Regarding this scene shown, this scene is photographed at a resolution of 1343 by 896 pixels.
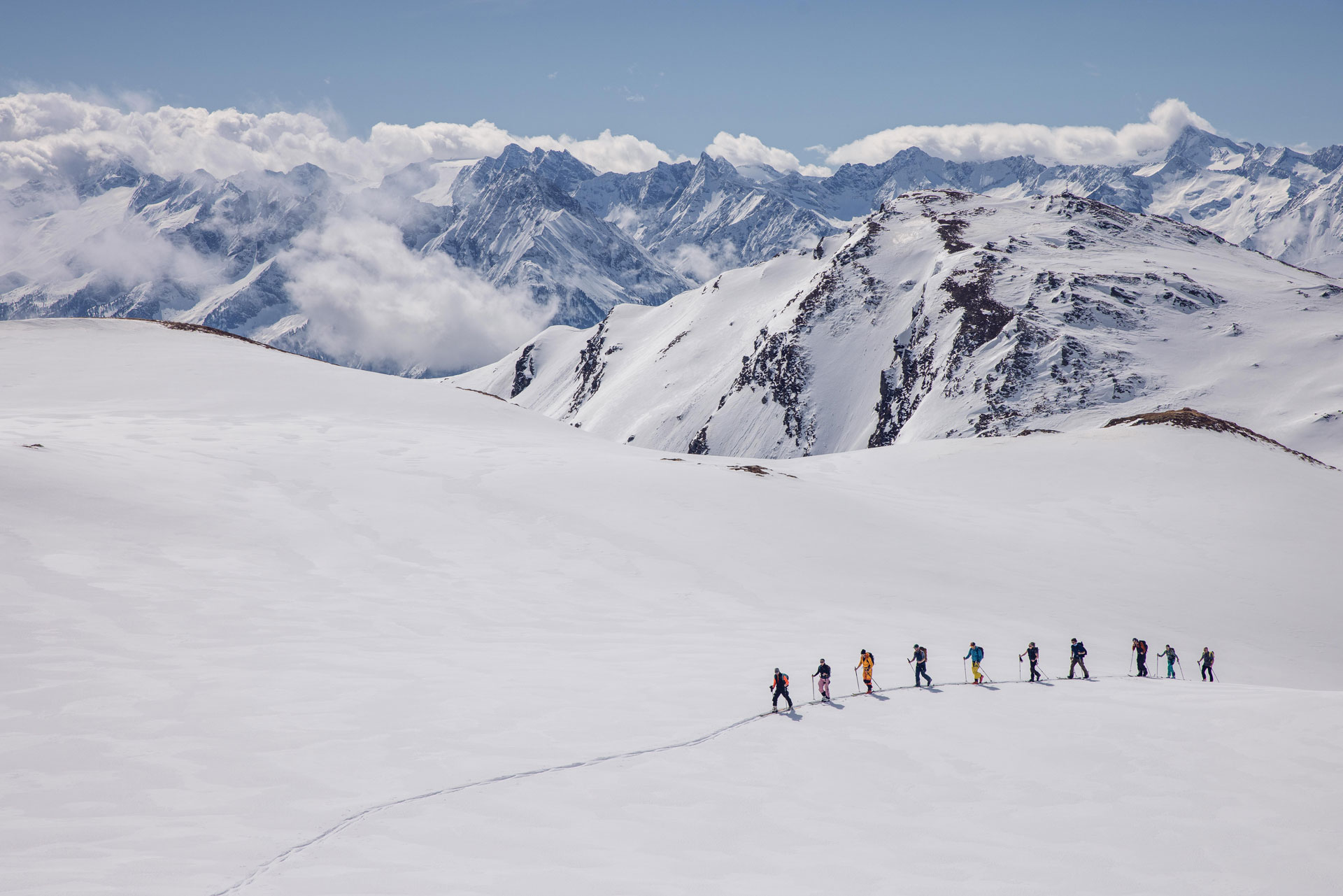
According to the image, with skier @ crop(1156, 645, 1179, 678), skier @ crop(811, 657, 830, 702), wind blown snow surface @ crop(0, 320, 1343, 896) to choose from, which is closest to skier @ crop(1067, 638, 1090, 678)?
wind blown snow surface @ crop(0, 320, 1343, 896)

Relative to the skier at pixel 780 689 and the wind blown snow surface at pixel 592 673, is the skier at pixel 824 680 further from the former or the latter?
the skier at pixel 780 689

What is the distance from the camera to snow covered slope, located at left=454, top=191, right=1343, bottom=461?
4102 inches

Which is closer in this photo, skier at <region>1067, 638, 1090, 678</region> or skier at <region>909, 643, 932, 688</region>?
skier at <region>909, 643, 932, 688</region>

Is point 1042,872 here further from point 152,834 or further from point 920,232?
point 920,232

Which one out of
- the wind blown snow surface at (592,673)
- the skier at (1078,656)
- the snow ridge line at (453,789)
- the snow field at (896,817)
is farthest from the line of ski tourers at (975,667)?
the snow field at (896,817)

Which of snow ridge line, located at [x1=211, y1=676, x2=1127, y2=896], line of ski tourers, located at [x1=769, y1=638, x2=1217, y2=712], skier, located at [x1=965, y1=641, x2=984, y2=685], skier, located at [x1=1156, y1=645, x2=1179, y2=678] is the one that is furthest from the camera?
skier, located at [x1=1156, y1=645, x2=1179, y2=678]

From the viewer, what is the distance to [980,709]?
2106cm

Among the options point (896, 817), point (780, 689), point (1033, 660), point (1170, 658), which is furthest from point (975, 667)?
point (1170, 658)

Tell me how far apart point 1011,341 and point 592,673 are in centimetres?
11949

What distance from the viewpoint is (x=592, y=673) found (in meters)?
21.6

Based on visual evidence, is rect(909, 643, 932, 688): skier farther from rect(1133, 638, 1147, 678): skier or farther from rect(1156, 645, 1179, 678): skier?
rect(1156, 645, 1179, 678): skier

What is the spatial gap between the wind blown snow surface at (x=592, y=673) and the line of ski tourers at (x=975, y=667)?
59 cm

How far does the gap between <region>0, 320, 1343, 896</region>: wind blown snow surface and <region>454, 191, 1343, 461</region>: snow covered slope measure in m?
65.1

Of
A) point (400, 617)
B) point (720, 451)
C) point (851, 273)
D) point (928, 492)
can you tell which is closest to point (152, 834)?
point (400, 617)
